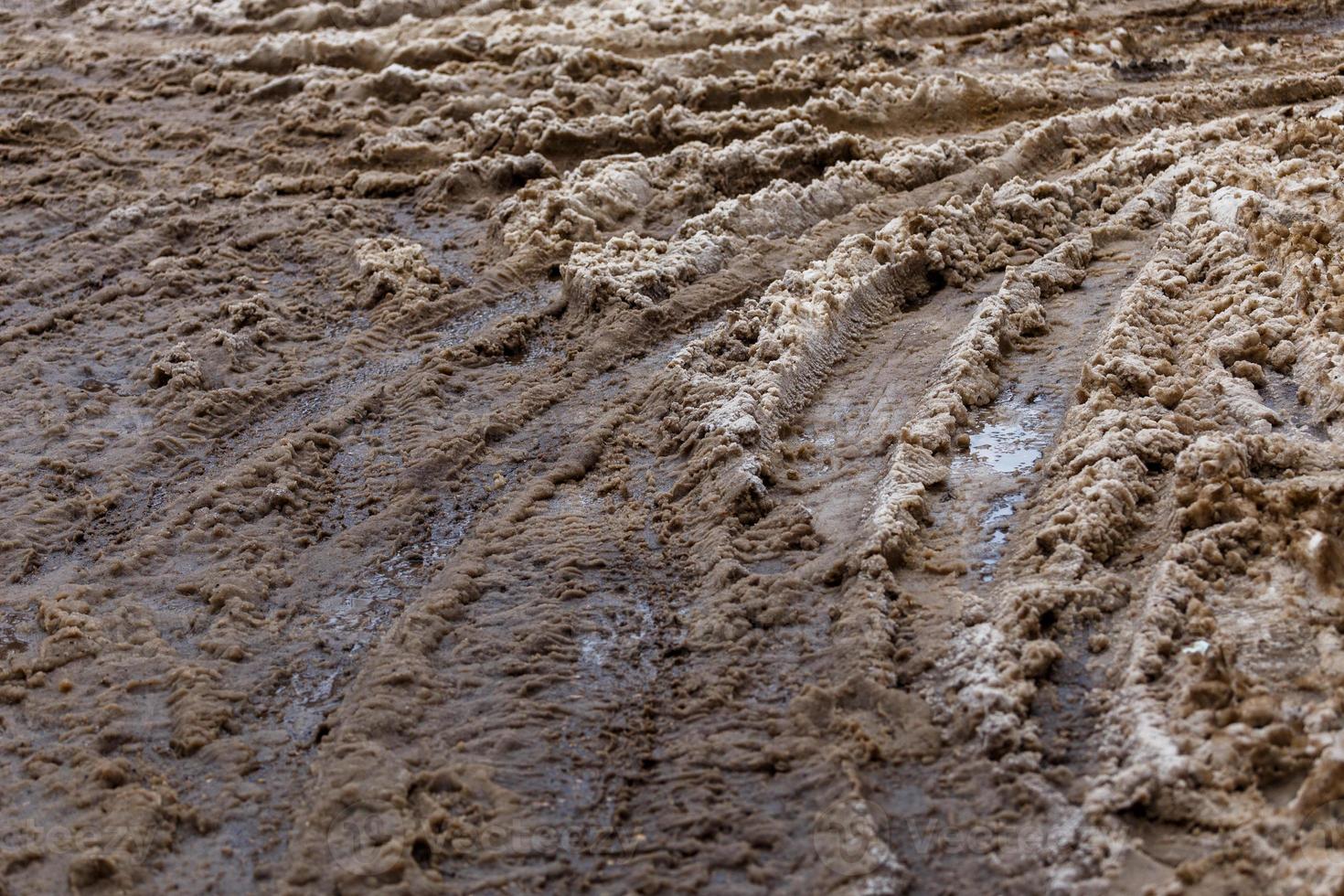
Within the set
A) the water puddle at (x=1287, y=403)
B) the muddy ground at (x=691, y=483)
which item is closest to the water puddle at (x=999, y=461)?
the muddy ground at (x=691, y=483)

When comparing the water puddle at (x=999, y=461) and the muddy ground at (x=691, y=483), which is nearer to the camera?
the muddy ground at (x=691, y=483)

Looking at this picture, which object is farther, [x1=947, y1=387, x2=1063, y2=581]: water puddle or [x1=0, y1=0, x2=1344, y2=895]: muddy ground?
[x1=947, y1=387, x2=1063, y2=581]: water puddle

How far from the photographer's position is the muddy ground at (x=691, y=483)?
2.53m

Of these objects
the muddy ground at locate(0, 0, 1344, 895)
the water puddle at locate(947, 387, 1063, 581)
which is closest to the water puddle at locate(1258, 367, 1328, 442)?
the muddy ground at locate(0, 0, 1344, 895)

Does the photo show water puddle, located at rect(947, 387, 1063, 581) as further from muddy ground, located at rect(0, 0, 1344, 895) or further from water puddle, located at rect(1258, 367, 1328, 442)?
water puddle, located at rect(1258, 367, 1328, 442)

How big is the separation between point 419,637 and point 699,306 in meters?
1.92

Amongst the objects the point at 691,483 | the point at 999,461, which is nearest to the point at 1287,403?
the point at 999,461

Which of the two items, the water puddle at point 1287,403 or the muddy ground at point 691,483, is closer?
the muddy ground at point 691,483

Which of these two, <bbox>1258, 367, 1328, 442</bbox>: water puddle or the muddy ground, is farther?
<bbox>1258, 367, 1328, 442</bbox>: water puddle

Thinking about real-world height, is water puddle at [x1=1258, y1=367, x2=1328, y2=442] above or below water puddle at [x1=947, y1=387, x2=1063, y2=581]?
above

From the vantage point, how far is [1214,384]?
348 cm

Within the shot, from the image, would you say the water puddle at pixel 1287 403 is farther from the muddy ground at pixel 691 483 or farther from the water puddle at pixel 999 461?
the water puddle at pixel 999 461

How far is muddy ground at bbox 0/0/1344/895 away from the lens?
2.53 metres

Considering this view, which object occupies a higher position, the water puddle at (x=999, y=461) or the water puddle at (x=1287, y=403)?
the water puddle at (x=1287, y=403)
